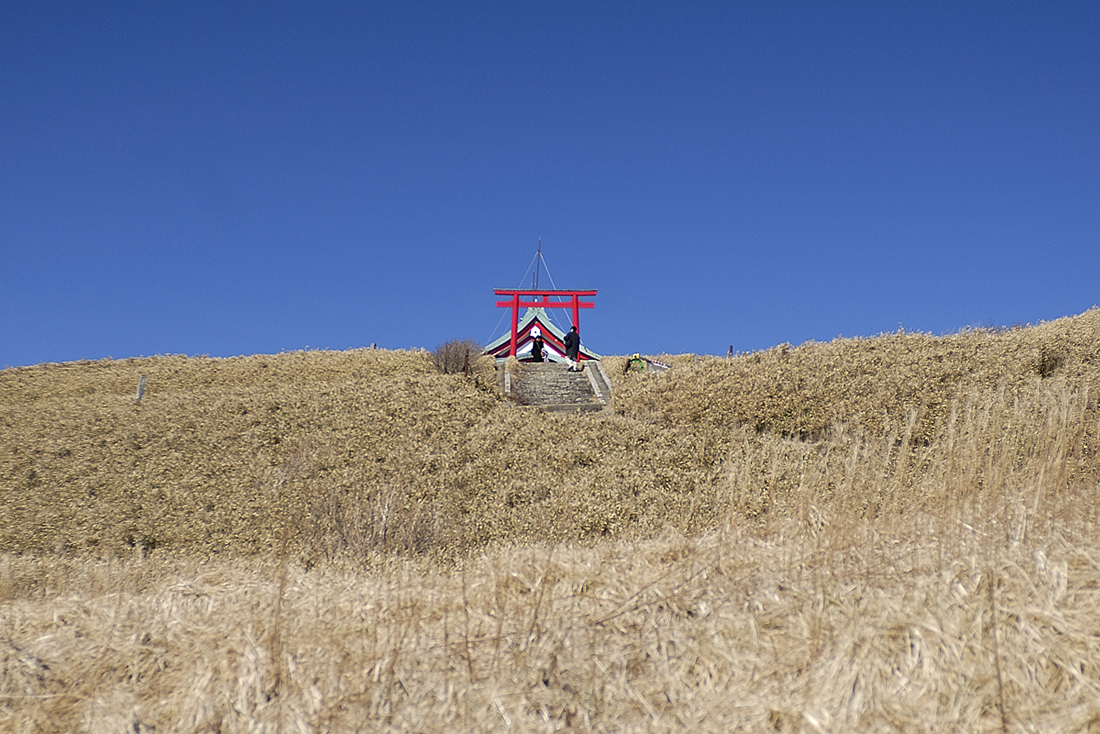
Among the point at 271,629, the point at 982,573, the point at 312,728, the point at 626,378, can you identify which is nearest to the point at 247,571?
the point at 271,629

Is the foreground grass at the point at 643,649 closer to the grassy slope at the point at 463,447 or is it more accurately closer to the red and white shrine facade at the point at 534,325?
the grassy slope at the point at 463,447

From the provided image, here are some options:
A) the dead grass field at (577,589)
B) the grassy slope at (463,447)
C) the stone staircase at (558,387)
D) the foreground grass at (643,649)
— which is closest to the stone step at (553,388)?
the stone staircase at (558,387)

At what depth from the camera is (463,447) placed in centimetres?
1339

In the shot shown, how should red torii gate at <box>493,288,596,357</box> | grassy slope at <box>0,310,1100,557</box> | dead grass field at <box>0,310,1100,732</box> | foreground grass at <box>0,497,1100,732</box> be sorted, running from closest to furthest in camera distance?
foreground grass at <box>0,497,1100,732</box> < dead grass field at <box>0,310,1100,732</box> < grassy slope at <box>0,310,1100,557</box> < red torii gate at <box>493,288,596,357</box>

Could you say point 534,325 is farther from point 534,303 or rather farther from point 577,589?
point 577,589

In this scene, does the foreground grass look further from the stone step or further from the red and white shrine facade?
the red and white shrine facade

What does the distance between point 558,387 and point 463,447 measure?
613 centimetres

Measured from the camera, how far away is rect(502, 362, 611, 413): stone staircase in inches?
696

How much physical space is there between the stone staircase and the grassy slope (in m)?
0.80

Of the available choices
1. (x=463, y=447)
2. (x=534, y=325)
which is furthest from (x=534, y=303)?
(x=463, y=447)

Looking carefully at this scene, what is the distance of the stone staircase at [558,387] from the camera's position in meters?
17.7

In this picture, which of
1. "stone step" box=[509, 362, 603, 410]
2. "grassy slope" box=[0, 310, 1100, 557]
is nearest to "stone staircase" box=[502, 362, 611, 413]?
"stone step" box=[509, 362, 603, 410]

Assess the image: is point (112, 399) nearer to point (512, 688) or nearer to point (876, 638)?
point (512, 688)

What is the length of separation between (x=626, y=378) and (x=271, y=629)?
15.5 m
